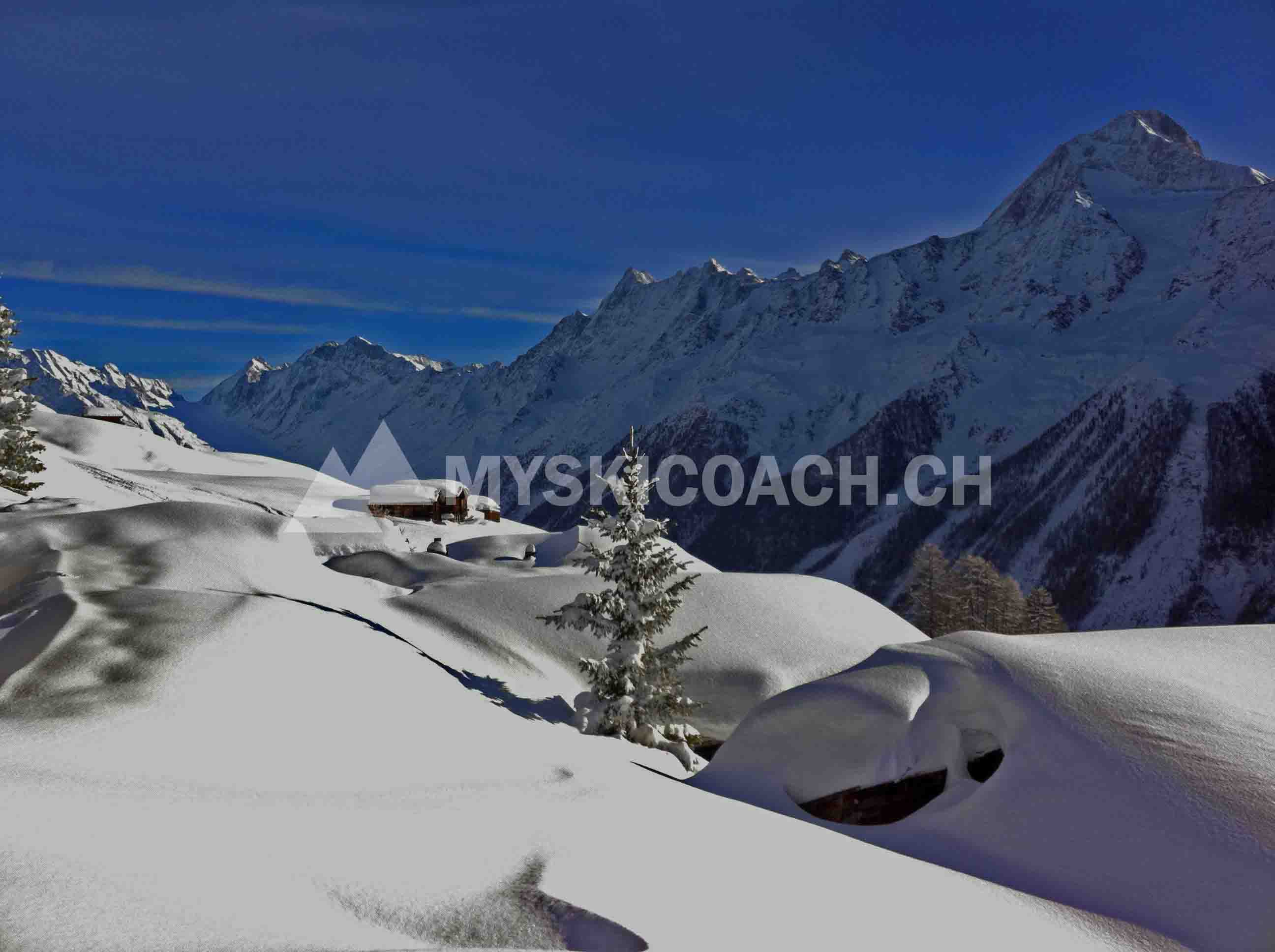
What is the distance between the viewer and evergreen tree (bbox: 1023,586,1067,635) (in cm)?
6122

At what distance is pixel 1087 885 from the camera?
11102mm

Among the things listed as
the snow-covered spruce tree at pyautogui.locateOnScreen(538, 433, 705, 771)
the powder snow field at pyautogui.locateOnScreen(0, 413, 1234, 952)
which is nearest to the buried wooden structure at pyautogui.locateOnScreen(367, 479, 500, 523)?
the powder snow field at pyautogui.locateOnScreen(0, 413, 1234, 952)

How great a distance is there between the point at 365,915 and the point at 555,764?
18.0 feet

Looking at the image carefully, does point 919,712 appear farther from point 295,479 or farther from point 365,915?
point 295,479

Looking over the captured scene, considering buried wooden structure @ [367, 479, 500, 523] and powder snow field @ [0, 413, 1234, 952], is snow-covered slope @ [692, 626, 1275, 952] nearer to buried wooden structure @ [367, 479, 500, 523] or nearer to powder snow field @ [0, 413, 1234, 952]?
powder snow field @ [0, 413, 1234, 952]

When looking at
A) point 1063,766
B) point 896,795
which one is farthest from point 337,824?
point 1063,766

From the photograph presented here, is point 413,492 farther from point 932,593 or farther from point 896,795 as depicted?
point 896,795

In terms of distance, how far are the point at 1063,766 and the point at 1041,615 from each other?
178 feet

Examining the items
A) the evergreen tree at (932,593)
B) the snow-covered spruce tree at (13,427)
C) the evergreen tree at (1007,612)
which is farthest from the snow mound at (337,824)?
the evergreen tree at (1007,612)

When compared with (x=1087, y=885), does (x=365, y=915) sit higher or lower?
higher

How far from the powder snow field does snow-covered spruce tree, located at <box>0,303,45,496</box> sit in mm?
16691

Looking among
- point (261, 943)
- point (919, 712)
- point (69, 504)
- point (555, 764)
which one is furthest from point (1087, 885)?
point (69, 504)

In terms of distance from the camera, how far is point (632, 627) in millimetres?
21438

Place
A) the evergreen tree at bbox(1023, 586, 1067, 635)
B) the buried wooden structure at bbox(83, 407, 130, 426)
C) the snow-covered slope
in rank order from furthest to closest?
1. the buried wooden structure at bbox(83, 407, 130, 426)
2. the evergreen tree at bbox(1023, 586, 1067, 635)
3. the snow-covered slope
